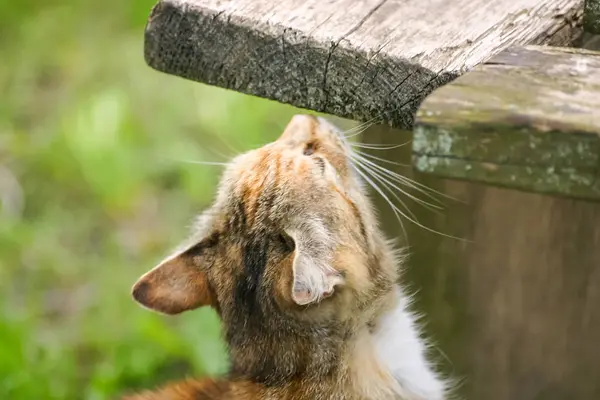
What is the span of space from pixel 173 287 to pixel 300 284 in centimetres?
47

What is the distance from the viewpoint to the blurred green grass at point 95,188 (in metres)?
3.39

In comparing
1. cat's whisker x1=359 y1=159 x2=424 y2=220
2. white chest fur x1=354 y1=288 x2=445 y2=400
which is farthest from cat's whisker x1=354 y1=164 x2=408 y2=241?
white chest fur x1=354 y1=288 x2=445 y2=400

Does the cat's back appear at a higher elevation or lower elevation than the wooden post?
lower

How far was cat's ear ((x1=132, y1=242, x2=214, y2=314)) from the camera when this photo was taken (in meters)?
2.29

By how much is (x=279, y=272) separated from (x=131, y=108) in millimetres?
2770

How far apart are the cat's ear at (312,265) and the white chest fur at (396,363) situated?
0.23 meters

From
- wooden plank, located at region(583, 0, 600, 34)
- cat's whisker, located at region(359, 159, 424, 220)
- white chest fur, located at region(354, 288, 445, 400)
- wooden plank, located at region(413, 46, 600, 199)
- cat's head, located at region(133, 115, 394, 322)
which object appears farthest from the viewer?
cat's whisker, located at region(359, 159, 424, 220)

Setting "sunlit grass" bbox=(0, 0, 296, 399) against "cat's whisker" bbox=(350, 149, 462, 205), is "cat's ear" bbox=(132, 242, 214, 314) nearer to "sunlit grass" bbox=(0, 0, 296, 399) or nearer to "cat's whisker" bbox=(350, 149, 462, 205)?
"cat's whisker" bbox=(350, 149, 462, 205)

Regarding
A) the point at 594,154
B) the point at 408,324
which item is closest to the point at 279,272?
the point at 408,324

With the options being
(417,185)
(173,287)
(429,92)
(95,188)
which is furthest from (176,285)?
(95,188)

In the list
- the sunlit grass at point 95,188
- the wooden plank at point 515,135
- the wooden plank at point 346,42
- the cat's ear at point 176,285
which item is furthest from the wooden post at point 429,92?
the sunlit grass at point 95,188

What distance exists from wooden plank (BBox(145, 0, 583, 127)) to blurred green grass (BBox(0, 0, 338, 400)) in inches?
60.3

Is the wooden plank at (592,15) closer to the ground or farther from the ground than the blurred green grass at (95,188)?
farther from the ground

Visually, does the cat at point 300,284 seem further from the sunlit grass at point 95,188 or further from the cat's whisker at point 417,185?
the sunlit grass at point 95,188
